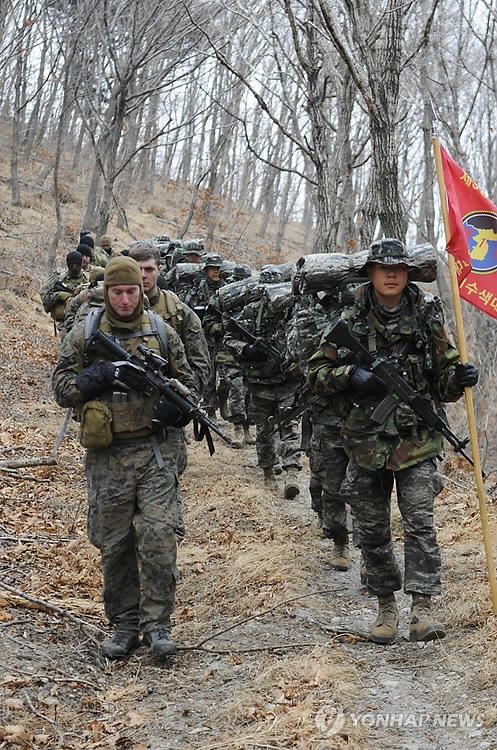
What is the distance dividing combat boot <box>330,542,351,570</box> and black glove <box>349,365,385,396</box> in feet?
7.69

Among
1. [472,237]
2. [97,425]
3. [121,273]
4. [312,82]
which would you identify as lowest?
[97,425]

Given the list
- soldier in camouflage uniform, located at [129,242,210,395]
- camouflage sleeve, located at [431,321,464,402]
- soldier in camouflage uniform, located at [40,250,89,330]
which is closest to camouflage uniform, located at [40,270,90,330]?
soldier in camouflage uniform, located at [40,250,89,330]

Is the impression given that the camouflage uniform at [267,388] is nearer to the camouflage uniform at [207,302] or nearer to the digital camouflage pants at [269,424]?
the digital camouflage pants at [269,424]

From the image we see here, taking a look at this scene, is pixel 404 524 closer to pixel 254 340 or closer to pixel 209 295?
pixel 254 340

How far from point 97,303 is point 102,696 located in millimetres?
2612

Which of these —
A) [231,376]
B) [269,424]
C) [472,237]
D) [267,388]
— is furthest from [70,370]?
[231,376]

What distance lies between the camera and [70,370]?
14.9 feet

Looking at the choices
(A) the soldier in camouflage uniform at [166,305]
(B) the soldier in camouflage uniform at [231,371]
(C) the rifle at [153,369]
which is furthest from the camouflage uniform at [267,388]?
(C) the rifle at [153,369]

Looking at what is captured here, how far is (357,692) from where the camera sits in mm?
3957

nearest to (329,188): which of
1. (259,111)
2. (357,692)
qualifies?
(357,692)

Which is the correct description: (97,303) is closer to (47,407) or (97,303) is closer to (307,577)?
(307,577)

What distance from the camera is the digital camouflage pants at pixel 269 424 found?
916cm

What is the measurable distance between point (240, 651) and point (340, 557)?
7.28 ft

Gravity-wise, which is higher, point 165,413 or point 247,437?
point 165,413
